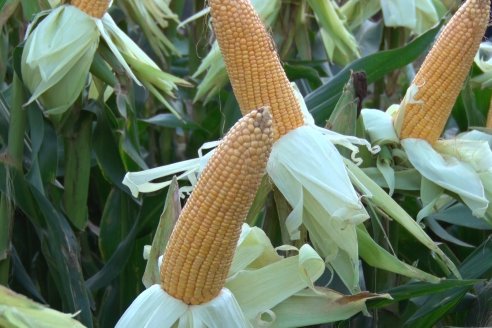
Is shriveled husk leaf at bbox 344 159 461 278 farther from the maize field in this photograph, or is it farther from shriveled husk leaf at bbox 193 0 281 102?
shriveled husk leaf at bbox 193 0 281 102

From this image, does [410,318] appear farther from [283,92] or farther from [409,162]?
[283,92]

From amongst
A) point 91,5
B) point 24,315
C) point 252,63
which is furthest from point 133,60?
point 24,315

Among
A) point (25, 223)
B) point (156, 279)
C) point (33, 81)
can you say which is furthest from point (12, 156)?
point (156, 279)

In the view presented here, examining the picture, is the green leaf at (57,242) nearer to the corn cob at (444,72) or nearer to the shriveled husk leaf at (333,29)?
the corn cob at (444,72)

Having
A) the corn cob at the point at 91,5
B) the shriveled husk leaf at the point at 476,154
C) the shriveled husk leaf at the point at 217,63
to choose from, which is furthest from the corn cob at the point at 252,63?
the shriveled husk leaf at the point at 217,63

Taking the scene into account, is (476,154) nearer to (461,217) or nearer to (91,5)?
(461,217)

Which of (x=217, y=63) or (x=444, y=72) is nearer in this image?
(x=444, y=72)
